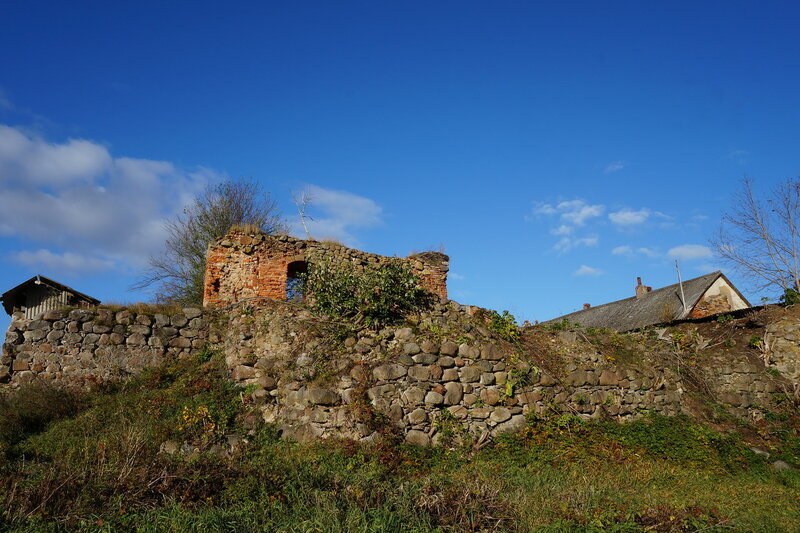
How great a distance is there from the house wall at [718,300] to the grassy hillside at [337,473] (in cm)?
1491

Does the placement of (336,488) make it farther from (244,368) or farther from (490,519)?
(244,368)

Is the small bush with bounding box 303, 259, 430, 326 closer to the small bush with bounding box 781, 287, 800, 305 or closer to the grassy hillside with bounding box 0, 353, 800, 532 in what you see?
the grassy hillside with bounding box 0, 353, 800, 532

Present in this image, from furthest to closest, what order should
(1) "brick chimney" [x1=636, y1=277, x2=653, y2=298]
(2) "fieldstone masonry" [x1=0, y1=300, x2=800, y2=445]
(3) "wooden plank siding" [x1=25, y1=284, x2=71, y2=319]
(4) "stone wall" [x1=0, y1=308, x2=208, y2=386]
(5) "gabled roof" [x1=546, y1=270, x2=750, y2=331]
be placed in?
(1) "brick chimney" [x1=636, y1=277, x2=653, y2=298]
(5) "gabled roof" [x1=546, y1=270, x2=750, y2=331]
(3) "wooden plank siding" [x1=25, y1=284, x2=71, y2=319]
(4) "stone wall" [x1=0, y1=308, x2=208, y2=386]
(2) "fieldstone masonry" [x1=0, y1=300, x2=800, y2=445]

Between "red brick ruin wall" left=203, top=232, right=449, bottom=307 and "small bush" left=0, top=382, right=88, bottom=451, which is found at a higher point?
"red brick ruin wall" left=203, top=232, right=449, bottom=307

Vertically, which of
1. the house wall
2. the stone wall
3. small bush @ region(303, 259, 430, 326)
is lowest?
the stone wall

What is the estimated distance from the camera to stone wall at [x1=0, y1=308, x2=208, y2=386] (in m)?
12.0

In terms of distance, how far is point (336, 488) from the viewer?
23.0ft

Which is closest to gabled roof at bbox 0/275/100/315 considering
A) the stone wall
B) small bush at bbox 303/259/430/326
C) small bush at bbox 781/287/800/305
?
the stone wall

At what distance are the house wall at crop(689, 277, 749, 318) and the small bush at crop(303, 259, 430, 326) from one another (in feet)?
62.6

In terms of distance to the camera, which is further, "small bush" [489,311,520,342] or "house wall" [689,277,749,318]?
"house wall" [689,277,749,318]

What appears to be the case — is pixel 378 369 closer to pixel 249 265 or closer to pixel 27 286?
pixel 249 265

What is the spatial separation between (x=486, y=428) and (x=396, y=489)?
11.5 ft

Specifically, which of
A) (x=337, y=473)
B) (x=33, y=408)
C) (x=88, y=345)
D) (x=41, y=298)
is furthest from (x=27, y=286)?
(x=337, y=473)

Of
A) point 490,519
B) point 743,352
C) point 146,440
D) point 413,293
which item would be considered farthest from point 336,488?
point 743,352
